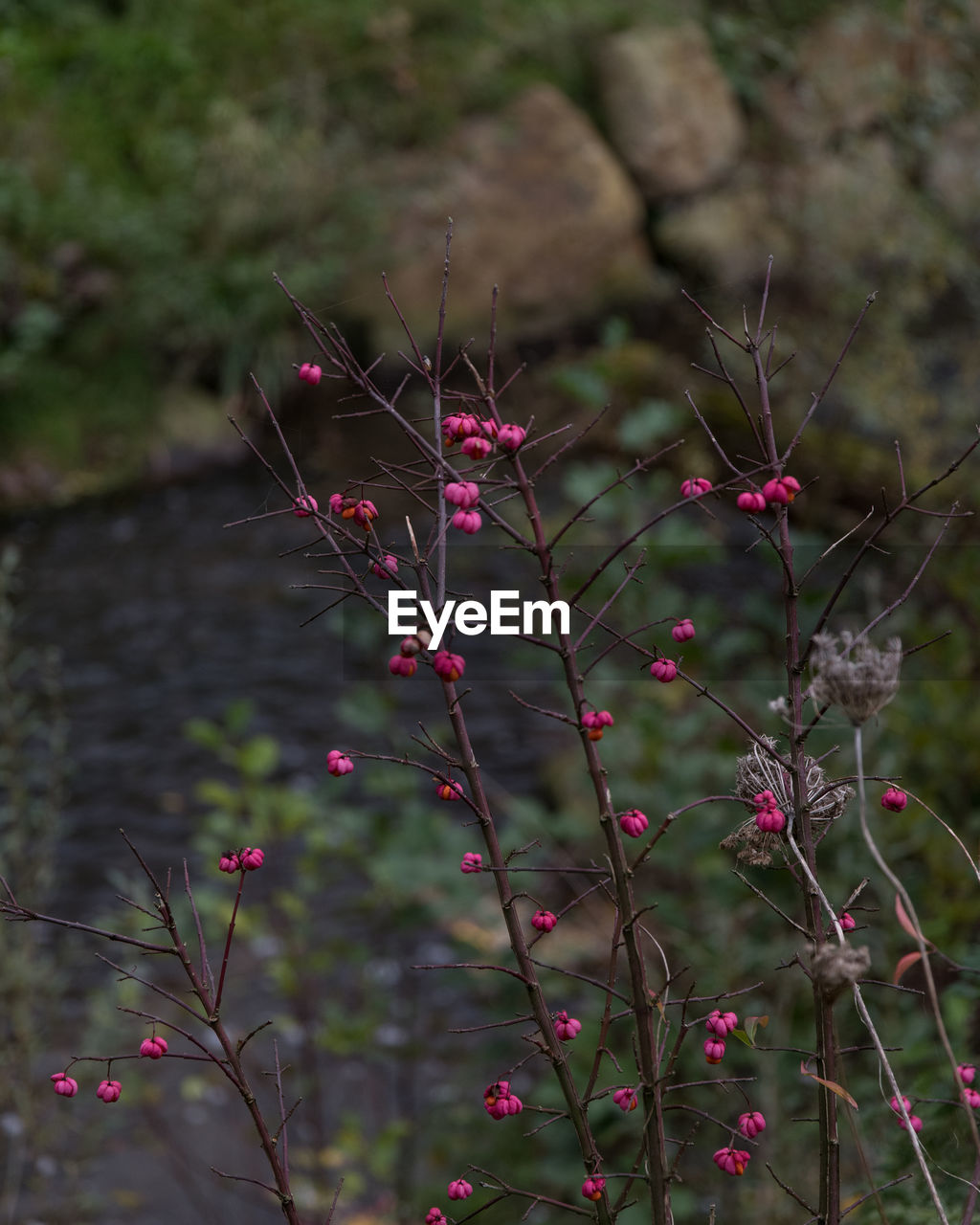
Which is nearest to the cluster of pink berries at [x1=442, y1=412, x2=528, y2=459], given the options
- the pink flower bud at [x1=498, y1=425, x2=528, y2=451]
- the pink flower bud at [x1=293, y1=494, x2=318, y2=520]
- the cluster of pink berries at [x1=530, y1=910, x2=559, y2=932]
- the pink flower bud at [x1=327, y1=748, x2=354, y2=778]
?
the pink flower bud at [x1=498, y1=425, x2=528, y2=451]

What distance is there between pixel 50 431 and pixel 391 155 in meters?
3.43

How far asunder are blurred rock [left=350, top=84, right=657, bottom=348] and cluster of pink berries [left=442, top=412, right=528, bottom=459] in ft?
23.0

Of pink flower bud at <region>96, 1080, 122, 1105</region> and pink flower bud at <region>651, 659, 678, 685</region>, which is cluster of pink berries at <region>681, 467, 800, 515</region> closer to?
pink flower bud at <region>651, 659, 678, 685</region>

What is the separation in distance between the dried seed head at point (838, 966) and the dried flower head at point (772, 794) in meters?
0.12

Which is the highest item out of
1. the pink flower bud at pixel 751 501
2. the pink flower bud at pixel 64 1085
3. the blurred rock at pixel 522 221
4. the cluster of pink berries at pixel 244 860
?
the pink flower bud at pixel 751 501

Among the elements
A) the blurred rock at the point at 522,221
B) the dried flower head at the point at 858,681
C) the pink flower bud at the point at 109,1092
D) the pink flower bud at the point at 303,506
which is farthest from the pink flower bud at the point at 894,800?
the blurred rock at the point at 522,221

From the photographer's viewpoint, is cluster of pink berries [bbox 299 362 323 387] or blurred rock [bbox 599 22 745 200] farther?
blurred rock [bbox 599 22 745 200]

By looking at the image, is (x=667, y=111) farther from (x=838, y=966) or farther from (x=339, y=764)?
(x=838, y=966)

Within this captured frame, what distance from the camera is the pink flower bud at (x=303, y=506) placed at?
0.82 metres

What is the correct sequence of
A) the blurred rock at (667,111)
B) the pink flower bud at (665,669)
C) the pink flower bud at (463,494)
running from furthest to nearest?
the blurred rock at (667,111), the pink flower bud at (665,669), the pink flower bud at (463,494)

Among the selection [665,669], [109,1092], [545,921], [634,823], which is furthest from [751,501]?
[109,1092]

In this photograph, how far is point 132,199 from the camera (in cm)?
838

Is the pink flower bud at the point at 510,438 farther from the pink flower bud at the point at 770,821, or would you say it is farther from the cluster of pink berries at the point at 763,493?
the pink flower bud at the point at 770,821

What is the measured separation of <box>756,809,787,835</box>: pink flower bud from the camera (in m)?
0.79
